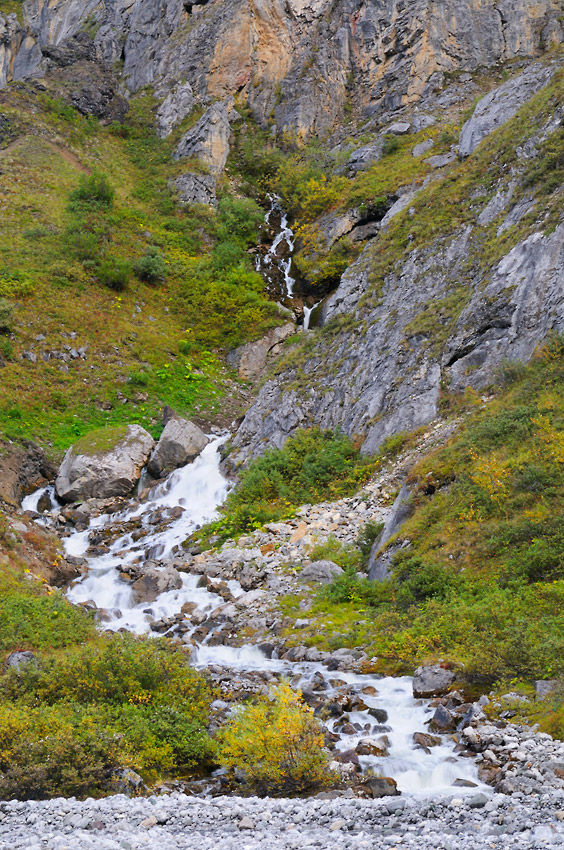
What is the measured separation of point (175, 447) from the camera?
2508 centimetres

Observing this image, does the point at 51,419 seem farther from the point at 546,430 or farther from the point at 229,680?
the point at 546,430

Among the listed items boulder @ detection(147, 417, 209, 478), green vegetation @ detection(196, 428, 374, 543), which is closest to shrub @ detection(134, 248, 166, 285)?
boulder @ detection(147, 417, 209, 478)

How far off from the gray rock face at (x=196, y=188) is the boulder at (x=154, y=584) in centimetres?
3414

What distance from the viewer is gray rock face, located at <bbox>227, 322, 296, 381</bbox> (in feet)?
113

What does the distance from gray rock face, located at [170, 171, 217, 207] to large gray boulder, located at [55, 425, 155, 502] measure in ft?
82.1

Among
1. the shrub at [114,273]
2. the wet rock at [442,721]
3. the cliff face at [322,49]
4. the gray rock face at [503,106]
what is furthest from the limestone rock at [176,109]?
the wet rock at [442,721]

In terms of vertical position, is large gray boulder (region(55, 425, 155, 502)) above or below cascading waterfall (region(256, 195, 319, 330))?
below

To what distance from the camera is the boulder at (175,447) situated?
24.7 metres

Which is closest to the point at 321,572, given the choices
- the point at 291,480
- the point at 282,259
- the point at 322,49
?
the point at 291,480

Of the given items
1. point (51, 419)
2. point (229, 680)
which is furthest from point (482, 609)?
point (51, 419)

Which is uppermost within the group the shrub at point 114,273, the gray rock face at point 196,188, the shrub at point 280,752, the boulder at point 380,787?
the gray rock face at point 196,188

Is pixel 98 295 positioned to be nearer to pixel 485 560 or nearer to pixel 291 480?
pixel 291 480

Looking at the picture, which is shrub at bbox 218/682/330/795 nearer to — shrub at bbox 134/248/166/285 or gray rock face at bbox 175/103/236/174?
shrub at bbox 134/248/166/285

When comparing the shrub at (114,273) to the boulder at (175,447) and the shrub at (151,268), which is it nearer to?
the shrub at (151,268)
